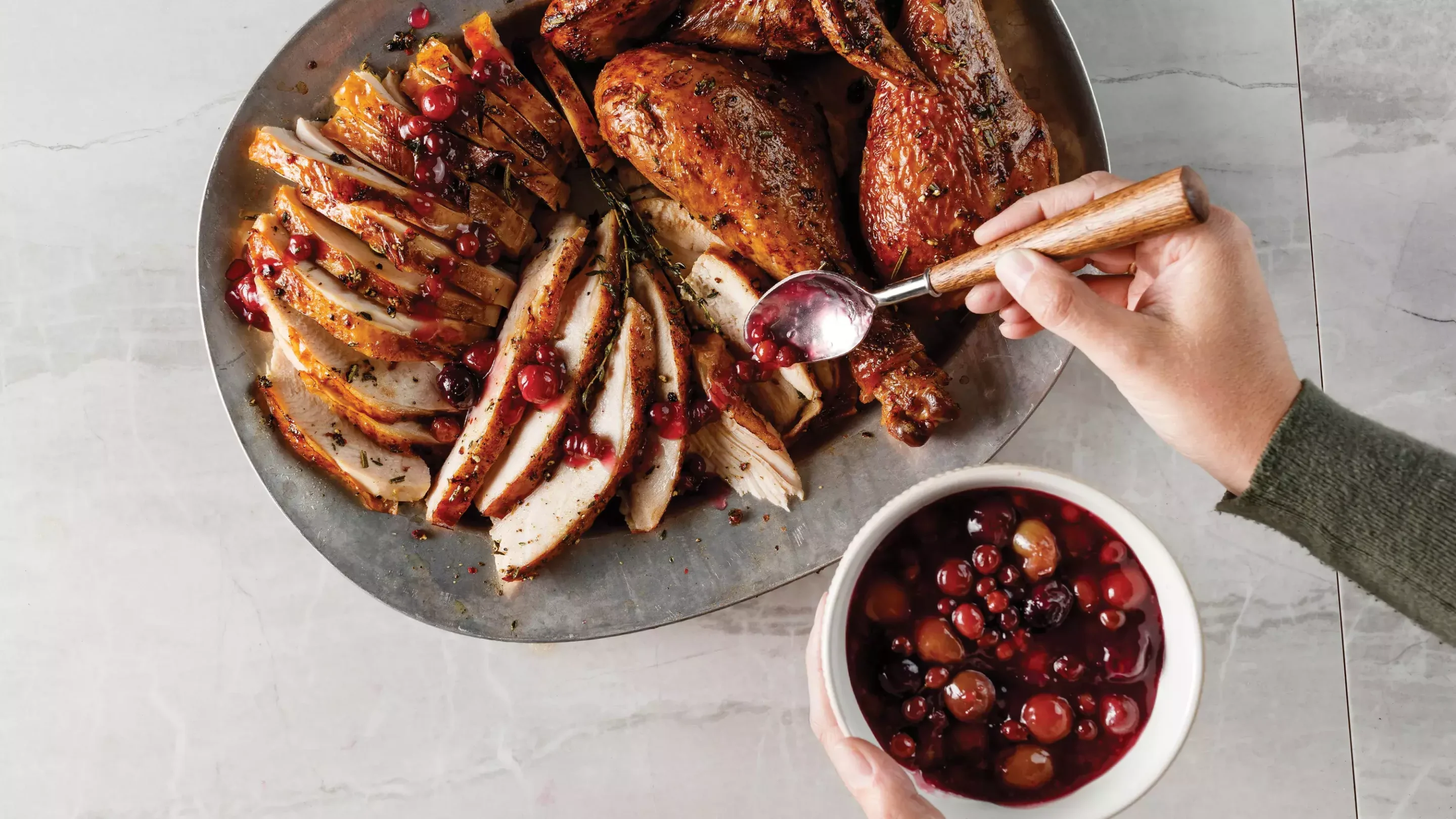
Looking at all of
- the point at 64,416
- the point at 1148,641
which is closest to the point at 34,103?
the point at 64,416

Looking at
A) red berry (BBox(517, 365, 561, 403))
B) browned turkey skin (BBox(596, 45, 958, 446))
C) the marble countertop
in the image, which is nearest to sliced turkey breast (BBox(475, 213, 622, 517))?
red berry (BBox(517, 365, 561, 403))

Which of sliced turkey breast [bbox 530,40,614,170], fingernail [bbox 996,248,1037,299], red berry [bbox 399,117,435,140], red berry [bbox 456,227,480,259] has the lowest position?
fingernail [bbox 996,248,1037,299]

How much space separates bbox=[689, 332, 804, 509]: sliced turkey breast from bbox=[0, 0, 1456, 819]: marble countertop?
1.29ft

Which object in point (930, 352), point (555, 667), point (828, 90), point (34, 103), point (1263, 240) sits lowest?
point (555, 667)

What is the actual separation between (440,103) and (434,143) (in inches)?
3.6

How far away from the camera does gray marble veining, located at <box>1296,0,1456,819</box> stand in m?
2.32

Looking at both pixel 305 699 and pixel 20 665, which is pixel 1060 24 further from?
pixel 20 665

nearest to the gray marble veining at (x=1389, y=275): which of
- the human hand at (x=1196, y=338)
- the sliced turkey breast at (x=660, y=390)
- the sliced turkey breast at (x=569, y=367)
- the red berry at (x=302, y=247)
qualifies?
the human hand at (x=1196, y=338)

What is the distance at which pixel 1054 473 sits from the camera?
1646 millimetres

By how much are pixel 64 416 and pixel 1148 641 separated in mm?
2835

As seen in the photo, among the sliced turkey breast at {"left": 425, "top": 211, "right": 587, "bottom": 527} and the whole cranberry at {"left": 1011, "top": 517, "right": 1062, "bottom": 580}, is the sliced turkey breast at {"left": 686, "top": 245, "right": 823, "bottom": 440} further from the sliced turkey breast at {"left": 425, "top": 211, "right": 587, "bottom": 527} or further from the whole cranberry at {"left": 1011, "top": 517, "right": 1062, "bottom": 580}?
the whole cranberry at {"left": 1011, "top": 517, "right": 1062, "bottom": 580}

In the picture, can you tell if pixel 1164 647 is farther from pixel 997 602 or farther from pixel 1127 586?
pixel 997 602

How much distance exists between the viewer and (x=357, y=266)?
2.03 m

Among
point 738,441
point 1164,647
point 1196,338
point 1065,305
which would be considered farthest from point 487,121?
point 1164,647
